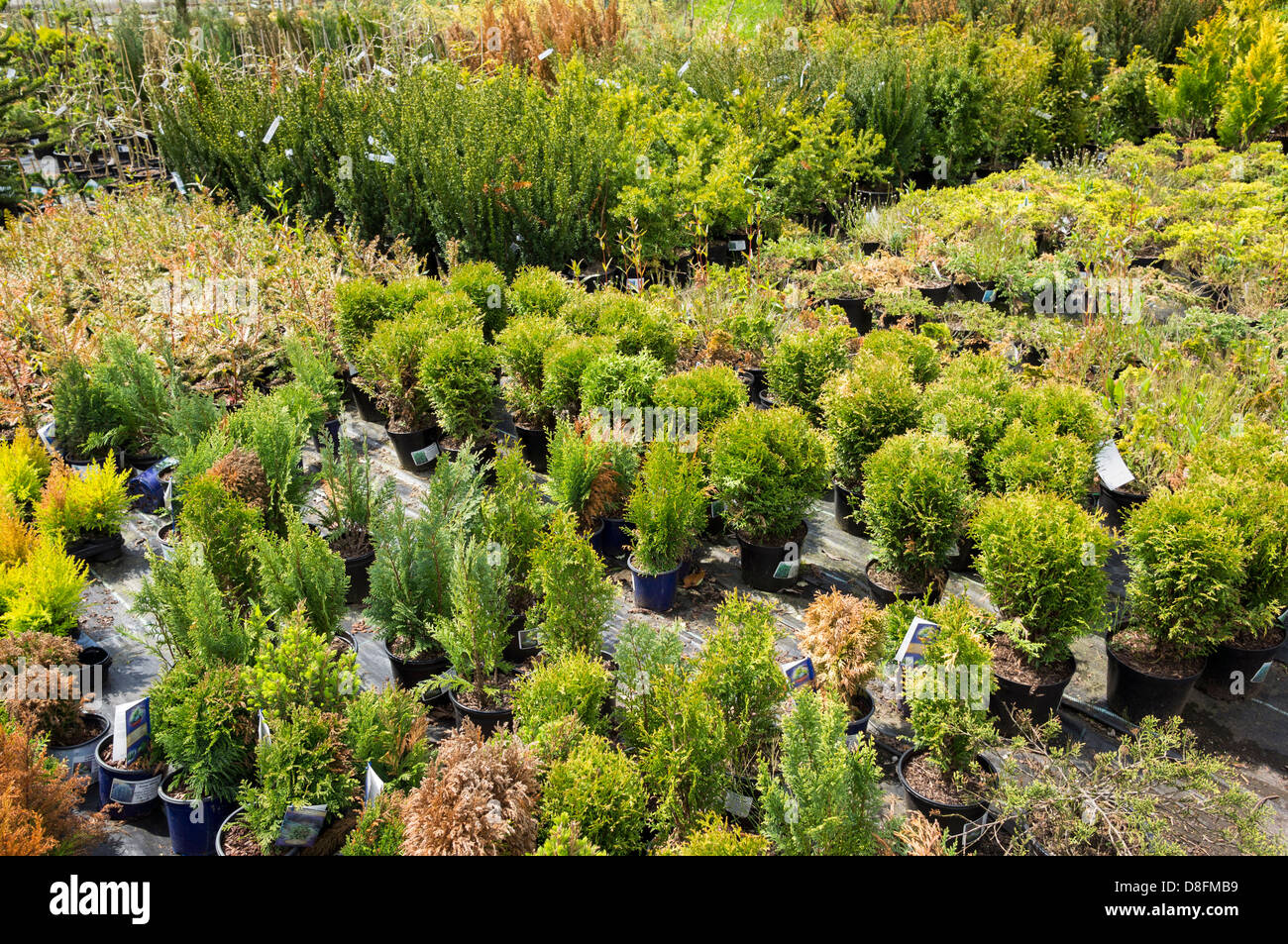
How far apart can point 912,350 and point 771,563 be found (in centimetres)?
173

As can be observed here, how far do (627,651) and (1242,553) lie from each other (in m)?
2.58

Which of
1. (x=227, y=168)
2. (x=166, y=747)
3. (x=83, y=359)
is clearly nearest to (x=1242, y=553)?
(x=166, y=747)

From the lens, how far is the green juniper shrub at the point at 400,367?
228 inches

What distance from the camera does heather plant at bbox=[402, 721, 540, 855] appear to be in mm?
2678

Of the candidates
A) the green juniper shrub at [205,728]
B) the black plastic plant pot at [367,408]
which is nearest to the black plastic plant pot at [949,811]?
the green juniper shrub at [205,728]

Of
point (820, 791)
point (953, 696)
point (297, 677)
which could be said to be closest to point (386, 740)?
point (297, 677)

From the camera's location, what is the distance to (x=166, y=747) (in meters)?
3.23

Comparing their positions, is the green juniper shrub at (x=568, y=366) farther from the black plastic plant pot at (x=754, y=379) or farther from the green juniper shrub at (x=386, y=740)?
the green juniper shrub at (x=386, y=740)

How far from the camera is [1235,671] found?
4.24m

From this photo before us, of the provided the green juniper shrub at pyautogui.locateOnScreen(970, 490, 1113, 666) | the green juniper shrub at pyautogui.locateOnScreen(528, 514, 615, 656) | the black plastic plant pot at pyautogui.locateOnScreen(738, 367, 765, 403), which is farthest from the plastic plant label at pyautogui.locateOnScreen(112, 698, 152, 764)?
the black plastic plant pot at pyautogui.locateOnScreen(738, 367, 765, 403)

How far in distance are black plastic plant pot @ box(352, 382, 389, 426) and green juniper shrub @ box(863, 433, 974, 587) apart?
377 centimetres

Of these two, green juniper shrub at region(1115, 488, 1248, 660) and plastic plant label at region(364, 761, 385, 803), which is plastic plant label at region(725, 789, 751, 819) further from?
green juniper shrub at region(1115, 488, 1248, 660)

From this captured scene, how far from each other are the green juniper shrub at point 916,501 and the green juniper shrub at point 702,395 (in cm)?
91
